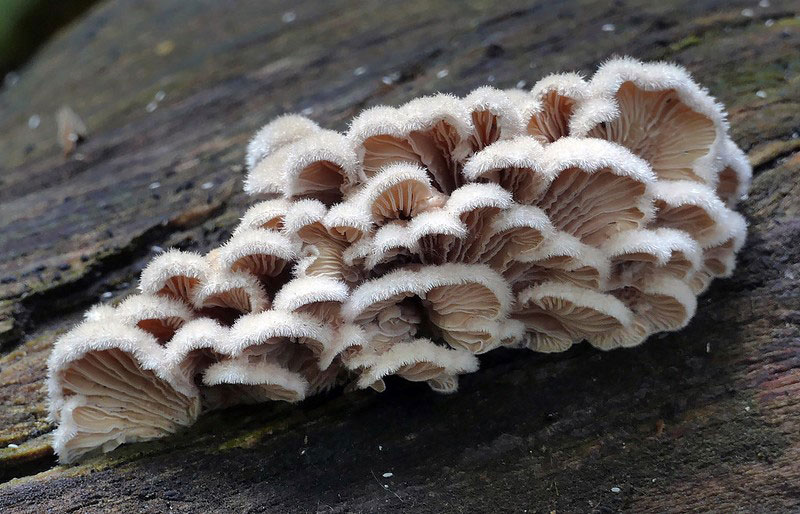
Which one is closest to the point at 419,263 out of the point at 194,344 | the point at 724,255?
the point at 194,344

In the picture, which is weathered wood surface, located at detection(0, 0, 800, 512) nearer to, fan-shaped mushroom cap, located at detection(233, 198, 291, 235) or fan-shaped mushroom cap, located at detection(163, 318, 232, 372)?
fan-shaped mushroom cap, located at detection(163, 318, 232, 372)

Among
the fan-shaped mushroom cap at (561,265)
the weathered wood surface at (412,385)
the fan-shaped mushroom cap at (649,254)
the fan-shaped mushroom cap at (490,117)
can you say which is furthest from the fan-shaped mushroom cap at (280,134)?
the fan-shaped mushroom cap at (649,254)

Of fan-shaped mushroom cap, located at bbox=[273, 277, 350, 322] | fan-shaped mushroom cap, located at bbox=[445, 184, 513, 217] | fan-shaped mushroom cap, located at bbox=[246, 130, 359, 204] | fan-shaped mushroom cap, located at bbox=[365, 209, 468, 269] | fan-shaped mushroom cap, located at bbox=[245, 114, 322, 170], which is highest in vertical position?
fan-shaped mushroom cap, located at bbox=[245, 114, 322, 170]

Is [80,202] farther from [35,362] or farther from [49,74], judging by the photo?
[49,74]

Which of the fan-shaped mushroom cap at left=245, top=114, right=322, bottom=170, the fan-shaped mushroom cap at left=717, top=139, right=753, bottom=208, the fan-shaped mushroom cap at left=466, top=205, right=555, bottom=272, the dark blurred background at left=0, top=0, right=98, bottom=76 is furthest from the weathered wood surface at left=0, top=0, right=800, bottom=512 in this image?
the dark blurred background at left=0, top=0, right=98, bottom=76

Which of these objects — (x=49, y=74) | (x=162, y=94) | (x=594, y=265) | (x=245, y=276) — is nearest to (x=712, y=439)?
(x=594, y=265)

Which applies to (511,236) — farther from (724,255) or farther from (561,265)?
(724,255)
